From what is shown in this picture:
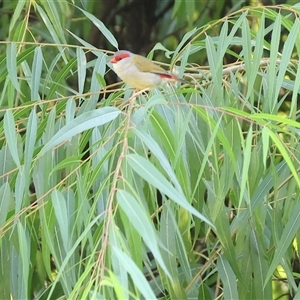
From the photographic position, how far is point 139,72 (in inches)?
68.7

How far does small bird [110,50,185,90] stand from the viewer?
5.60 ft

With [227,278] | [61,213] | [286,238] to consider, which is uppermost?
[61,213]

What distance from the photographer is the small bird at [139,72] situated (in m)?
1.71

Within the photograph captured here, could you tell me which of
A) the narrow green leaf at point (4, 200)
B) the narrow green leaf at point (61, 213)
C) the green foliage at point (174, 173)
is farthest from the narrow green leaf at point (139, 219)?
the narrow green leaf at point (4, 200)

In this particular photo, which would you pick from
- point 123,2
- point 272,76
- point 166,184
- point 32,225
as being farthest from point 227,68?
point 123,2

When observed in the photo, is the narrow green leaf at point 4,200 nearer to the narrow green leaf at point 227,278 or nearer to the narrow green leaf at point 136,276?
the narrow green leaf at point 227,278

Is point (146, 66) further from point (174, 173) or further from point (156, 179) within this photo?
point (156, 179)

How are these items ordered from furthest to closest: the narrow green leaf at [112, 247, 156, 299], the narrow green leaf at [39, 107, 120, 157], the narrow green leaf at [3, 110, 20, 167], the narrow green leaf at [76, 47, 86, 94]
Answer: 1. the narrow green leaf at [76, 47, 86, 94]
2. the narrow green leaf at [3, 110, 20, 167]
3. the narrow green leaf at [39, 107, 120, 157]
4. the narrow green leaf at [112, 247, 156, 299]

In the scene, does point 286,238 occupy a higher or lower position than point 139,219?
lower

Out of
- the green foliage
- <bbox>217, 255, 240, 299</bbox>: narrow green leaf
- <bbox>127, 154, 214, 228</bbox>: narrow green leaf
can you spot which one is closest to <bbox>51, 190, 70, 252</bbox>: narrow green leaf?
the green foliage

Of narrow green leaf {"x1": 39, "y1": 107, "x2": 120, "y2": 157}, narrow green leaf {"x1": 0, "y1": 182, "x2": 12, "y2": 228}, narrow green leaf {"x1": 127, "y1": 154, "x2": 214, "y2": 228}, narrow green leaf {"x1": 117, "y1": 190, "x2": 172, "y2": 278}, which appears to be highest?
narrow green leaf {"x1": 39, "y1": 107, "x2": 120, "y2": 157}

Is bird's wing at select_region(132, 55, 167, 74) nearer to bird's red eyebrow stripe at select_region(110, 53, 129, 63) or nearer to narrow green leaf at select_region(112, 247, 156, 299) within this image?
bird's red eyebrow stripe at select_region(110, 53, 129, 63)

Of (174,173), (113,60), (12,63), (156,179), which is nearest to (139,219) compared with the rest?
(156,179)

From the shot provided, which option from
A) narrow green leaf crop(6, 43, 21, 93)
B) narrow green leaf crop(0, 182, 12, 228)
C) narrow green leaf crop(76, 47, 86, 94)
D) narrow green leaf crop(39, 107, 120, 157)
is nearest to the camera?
narrow green leaf crop(39, 107, 120, 157)
